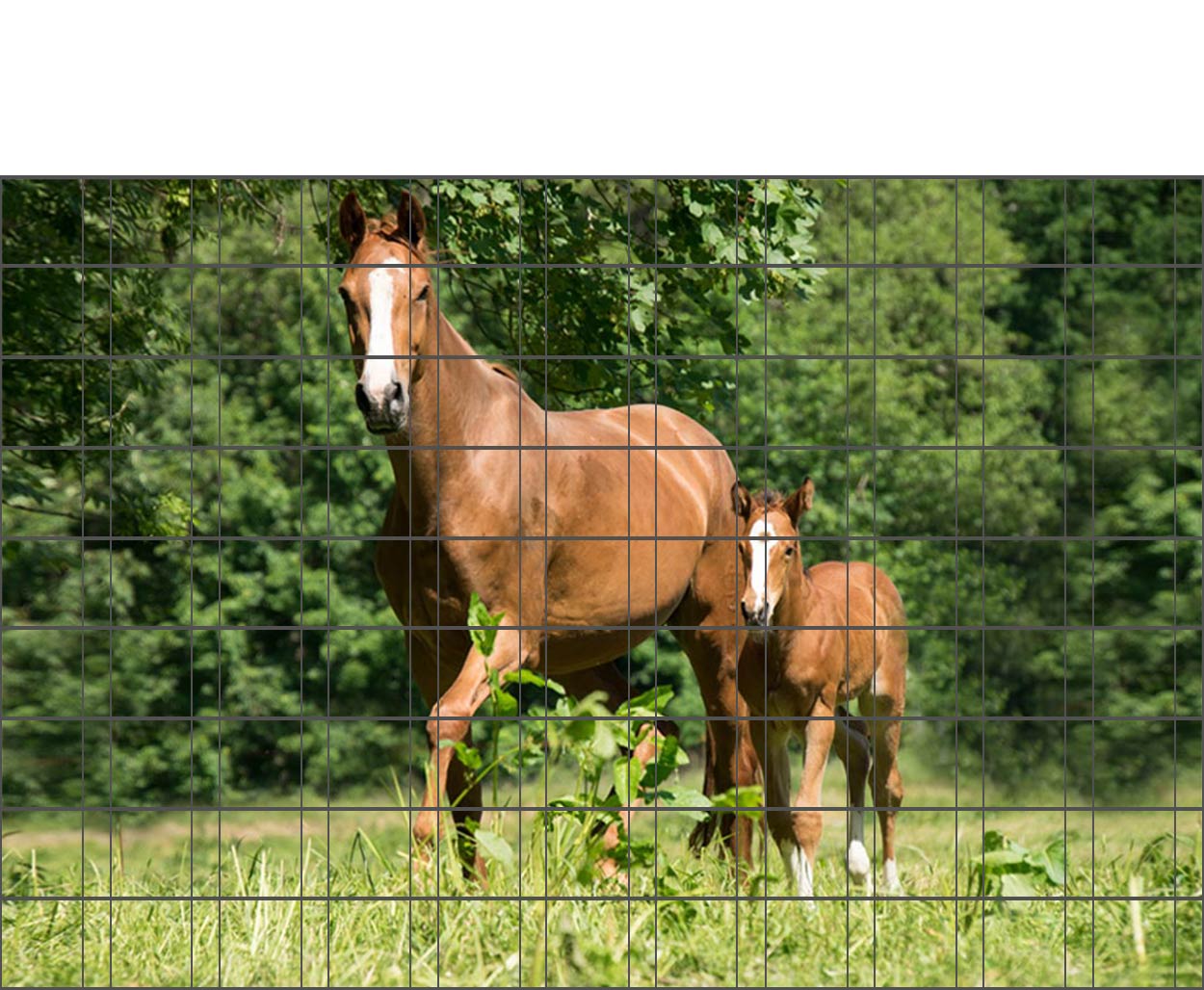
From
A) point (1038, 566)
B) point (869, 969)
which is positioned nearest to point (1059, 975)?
point (869, 969)

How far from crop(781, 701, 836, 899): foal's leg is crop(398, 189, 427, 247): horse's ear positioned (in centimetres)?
264

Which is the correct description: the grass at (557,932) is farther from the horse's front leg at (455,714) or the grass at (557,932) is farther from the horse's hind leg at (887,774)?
the horse's hind leg at (887,774)

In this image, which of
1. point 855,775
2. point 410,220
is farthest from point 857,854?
point 410,220

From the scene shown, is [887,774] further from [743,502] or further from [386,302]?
[386,302]

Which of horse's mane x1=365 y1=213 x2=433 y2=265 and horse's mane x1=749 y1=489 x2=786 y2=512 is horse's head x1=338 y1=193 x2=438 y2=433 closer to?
horse's mane x1=365 y1=213 x2=433 y2=265

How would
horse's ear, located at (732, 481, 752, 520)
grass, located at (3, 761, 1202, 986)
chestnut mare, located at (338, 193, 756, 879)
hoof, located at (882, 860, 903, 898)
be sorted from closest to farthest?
1. grass, located at (3, 761, 1202, 986)
2. chestnut mare, located at (338, 193, 756, 879)
3. horse's ear, located at (732, 481, 752, 520)
4. hoof, located at (882, 860, 903, 898)

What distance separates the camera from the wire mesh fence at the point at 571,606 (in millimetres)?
6195

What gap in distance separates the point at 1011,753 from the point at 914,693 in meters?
1.36

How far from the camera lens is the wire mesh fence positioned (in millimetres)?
6195

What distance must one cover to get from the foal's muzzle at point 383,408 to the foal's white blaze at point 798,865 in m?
2.55

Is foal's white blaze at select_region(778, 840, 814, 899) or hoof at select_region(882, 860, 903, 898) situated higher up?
foal's white blaze at select_region(778, 840, 814, 899)

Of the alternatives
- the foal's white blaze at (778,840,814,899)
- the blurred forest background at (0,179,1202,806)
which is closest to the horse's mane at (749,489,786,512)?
the foal's white blaze at (778,840,814,899)

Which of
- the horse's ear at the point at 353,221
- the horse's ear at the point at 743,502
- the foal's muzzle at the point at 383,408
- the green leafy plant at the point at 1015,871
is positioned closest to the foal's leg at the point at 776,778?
the horse's ear at the point at 743,502

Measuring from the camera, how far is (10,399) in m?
9.70
